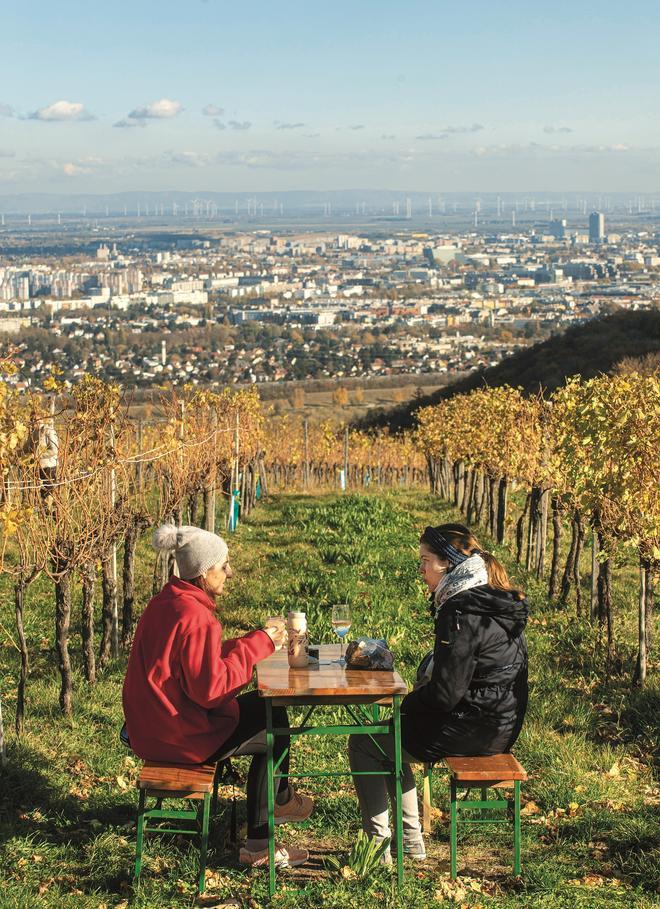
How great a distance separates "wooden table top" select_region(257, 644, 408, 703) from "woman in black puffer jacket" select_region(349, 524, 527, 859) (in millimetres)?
207

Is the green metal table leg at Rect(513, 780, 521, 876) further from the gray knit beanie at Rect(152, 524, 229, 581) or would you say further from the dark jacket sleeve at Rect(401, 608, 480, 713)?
the gray knit beanie at Rect(152, 524, 229, 581)

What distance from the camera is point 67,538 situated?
6.36m

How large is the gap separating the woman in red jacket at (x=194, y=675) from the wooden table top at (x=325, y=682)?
13cm

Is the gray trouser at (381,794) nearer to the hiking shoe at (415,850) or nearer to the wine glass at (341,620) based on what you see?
the hiking shoe at (415,850)

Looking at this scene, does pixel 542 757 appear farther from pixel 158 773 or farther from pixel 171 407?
pixel 171 407

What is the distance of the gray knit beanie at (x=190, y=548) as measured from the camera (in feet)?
13.5

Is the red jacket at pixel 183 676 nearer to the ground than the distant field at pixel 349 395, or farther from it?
farther from it

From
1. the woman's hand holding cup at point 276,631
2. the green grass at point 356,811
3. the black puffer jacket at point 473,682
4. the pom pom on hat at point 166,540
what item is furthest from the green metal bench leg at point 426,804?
the pom pom on hat at point 166,540

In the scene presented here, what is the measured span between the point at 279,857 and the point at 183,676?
0.83 metres

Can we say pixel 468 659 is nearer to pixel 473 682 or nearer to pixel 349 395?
pixel 473 682

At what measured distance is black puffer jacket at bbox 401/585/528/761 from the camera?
4.11m

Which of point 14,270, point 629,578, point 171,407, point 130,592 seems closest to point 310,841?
point 130,592

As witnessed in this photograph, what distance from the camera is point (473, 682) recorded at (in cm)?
420

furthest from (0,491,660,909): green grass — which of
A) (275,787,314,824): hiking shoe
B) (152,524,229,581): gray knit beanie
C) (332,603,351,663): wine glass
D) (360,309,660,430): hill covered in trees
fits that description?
(360,309,660,430): hill covered in trees
